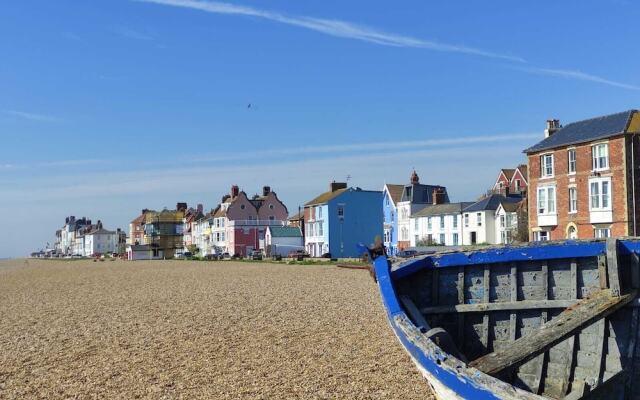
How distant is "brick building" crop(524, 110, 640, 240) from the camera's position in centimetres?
3916

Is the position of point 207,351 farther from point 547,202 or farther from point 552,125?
point 552,125

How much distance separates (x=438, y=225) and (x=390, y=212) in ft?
35.5

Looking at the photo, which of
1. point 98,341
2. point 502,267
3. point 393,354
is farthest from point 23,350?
point 502,267

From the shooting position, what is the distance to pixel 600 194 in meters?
40.9

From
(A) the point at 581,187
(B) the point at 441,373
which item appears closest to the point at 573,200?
(A) the point at 581,187

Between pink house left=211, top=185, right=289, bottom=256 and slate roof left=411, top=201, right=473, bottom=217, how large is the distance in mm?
34482

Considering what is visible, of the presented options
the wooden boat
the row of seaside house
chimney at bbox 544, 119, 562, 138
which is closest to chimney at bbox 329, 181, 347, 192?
the row of seaside house

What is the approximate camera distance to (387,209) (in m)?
80.6

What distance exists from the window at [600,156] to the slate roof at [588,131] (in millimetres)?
627

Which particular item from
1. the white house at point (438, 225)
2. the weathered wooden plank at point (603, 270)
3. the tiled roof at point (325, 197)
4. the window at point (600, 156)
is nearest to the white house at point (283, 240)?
the tiled roof at point (325, 197)

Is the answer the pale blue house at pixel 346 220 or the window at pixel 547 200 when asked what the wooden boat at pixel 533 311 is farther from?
the pale blue house at pixel 346 220

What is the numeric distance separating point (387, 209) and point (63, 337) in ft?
219

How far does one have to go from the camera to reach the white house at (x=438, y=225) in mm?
67250

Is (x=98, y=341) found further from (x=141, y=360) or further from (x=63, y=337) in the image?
(x=141, y=360)
